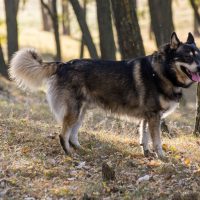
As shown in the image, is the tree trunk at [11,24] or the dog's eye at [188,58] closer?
the dog's eye at [188,58]

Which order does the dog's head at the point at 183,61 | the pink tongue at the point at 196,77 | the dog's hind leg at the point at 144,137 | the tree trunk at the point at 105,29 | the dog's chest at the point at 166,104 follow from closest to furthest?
the dog's head at the point at 183,61, the pink tongue at the point at 196,77, the dog's chest at the point at 166,104, the dog's hind leg at the point at 144,137, the tree trunk at the point at 105,29

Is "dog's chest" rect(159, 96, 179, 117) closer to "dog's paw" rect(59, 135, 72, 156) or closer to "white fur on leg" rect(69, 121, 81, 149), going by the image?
"white fur on leg" rect(69, 121, 81, 149)

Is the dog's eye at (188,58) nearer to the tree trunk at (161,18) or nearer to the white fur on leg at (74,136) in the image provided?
the white fur on leg at (74,136)

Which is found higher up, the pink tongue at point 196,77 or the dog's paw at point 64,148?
the pink tongue at point 196,77

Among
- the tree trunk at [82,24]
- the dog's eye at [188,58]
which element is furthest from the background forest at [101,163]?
the tree trunk at [82,24]

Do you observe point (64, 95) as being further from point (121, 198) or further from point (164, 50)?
point (121, 198)

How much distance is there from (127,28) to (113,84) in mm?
3307

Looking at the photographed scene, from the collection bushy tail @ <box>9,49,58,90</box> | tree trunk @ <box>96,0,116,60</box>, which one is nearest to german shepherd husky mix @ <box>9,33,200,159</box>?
bushy tail @ <box>9,49,58,90</box>

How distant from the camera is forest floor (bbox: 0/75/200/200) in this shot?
6.71 metres

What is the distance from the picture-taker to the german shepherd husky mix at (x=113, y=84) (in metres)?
8.52

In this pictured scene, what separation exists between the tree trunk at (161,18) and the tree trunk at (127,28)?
7.37 m

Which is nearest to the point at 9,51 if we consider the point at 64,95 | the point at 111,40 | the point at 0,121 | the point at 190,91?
the point at 111,40

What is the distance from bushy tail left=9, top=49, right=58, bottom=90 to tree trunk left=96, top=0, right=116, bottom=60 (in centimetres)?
Answer: 667

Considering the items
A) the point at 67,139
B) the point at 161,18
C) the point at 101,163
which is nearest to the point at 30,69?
the point at 67,139
